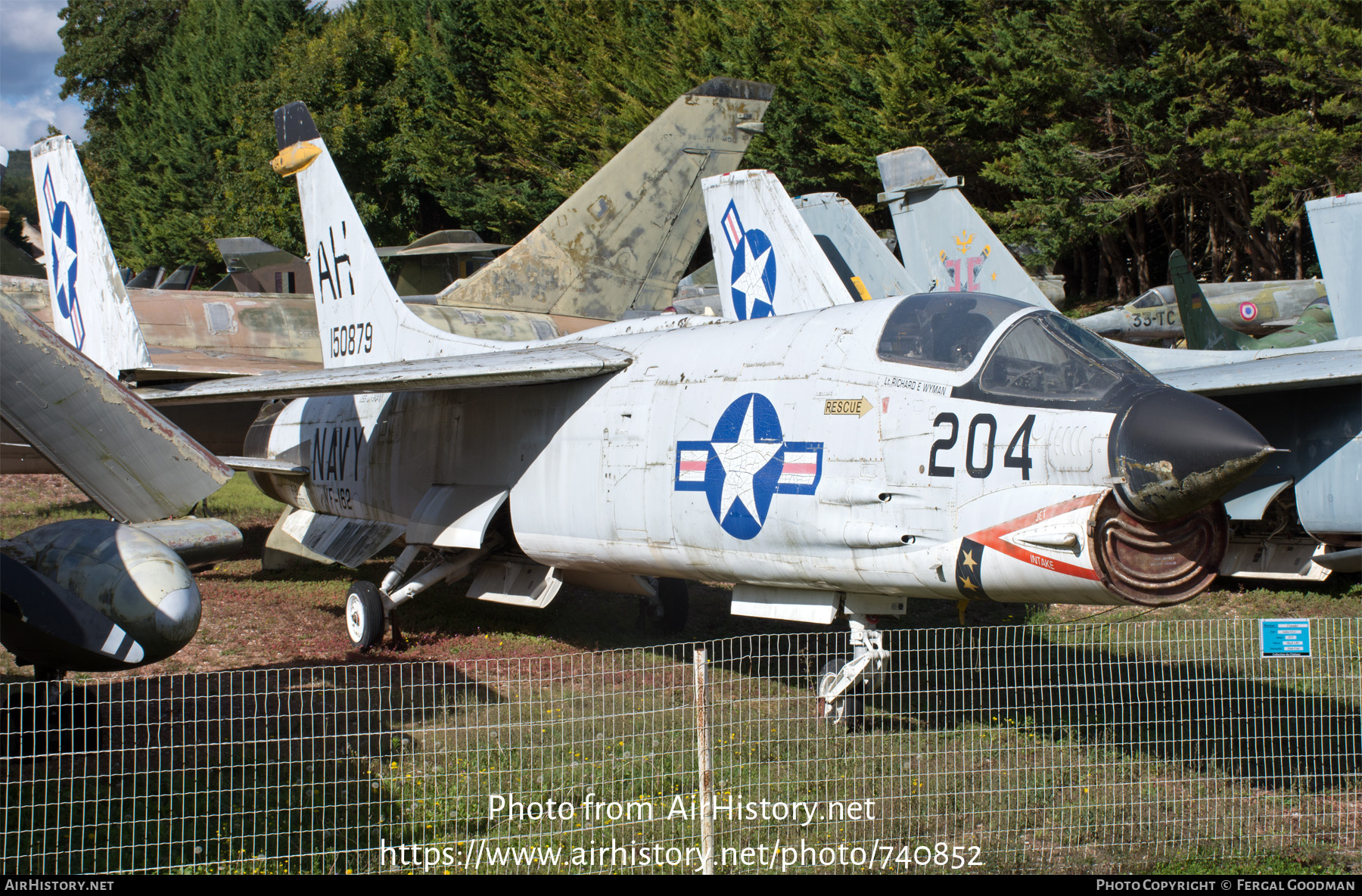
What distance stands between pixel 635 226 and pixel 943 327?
8.11 metres

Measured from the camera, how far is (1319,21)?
19.1 m

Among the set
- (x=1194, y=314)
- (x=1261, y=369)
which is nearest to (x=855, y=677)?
(x=1261, y=369)

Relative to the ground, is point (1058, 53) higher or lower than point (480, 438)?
higher

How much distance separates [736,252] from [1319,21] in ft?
50.7

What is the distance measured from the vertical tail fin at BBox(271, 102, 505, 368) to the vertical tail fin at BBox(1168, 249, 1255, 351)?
957 cm

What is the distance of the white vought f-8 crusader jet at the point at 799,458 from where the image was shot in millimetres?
5359

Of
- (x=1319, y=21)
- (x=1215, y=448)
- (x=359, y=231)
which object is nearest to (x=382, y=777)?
(x=1215, y=448)

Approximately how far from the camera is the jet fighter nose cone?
494 cm

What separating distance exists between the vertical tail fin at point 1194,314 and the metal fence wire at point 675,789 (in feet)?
22.0

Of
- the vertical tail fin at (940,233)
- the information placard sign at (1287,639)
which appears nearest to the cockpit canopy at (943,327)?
the information placard sign at (1287,639)

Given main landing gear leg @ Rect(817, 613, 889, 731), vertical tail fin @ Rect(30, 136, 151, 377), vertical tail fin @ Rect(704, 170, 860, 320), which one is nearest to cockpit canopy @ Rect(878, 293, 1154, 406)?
main landing gear leg @ Rect(817, 613, 889, 731)

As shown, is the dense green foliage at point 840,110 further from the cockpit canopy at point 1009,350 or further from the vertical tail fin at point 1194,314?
the cockpit canopy at point 1009,350

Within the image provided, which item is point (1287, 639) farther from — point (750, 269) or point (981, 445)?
point (750, 269)
